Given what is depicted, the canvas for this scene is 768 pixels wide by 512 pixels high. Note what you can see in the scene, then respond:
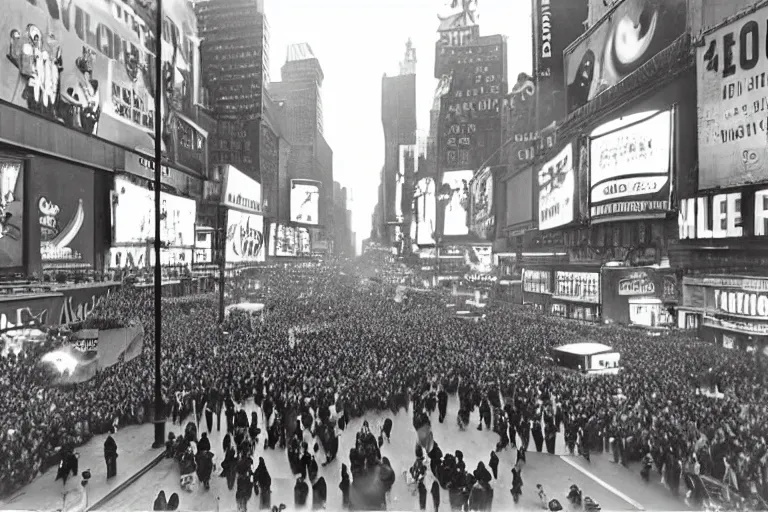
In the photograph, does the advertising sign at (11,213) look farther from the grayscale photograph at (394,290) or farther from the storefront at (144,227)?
the storefront at (144,227)

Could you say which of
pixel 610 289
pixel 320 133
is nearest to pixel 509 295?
pixel 610 289

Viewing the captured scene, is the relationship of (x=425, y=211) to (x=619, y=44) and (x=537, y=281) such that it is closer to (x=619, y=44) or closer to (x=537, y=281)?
(x=537, y=281)

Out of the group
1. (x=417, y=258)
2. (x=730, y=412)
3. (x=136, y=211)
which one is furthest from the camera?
(x=417, y=258)

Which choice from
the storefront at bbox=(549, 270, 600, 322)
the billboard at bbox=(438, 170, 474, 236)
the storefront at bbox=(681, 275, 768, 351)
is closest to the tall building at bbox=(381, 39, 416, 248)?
the billboard at bbox=(438, 170, 474, 236)

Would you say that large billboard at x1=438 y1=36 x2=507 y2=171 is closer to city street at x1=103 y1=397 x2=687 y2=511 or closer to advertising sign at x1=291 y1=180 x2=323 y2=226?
advertising sign at x1=291 y1=180 x2=323 y2=226

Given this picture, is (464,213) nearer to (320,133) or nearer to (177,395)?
(320,133)

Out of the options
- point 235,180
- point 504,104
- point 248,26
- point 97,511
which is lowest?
point 97,511
